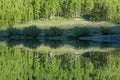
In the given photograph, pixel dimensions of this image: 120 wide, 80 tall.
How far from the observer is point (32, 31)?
114750mm

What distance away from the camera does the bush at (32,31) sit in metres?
115

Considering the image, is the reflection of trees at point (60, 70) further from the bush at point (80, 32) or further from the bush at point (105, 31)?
the bush at point (105, 31)

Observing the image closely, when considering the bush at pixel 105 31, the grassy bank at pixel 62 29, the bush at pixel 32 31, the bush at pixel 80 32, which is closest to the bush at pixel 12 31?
the grassy bank at pixel 62 29

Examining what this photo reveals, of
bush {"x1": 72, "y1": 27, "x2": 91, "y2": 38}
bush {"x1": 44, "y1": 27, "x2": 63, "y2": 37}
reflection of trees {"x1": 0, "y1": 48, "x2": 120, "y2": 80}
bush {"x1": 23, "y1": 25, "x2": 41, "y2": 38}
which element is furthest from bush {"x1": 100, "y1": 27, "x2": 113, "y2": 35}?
reflection of trees {"x1": 0, "y1": 48, "x2": 120, "y2": 80}

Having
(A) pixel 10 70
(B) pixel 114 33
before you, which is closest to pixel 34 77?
(A) pixel 10 70

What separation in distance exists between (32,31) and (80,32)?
1379 centimetres

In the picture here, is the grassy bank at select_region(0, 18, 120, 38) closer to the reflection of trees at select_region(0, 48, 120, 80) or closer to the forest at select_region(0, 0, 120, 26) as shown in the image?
the forest at select_region(0, 0, 120, 26)

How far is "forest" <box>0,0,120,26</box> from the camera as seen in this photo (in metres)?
137

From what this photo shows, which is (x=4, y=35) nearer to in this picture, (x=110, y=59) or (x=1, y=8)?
(x=1, y=8)

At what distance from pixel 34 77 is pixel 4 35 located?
81484 mm

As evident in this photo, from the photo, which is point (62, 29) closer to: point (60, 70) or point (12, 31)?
point (12, 31)

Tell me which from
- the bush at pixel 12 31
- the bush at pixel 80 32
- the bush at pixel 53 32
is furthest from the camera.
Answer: the bush at pixel 12 31

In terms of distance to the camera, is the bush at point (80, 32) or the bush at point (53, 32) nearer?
the bush at point (80, 32)

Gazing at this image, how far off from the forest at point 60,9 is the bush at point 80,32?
24062 mm
